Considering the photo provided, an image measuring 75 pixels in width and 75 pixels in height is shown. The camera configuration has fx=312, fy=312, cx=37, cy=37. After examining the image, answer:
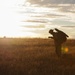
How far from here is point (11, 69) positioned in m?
14.8

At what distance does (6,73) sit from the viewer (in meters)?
14.1

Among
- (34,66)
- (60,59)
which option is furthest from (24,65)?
(60,59)

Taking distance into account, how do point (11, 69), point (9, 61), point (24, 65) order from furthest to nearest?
point (9, 61), point (24, 65), point (11, 69)

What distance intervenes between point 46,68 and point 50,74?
4.68 ft

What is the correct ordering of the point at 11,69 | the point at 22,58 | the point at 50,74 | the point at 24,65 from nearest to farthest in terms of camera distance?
the point at 50,74 → the point at 11,69 → the point at 24,65 → the point at 22,58

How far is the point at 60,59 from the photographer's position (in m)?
18.4

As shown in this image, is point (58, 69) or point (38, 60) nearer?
point (58, 69)

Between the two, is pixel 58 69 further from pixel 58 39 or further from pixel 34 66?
pixel 58 39

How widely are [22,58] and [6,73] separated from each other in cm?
447

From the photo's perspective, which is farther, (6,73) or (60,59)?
(60,59)

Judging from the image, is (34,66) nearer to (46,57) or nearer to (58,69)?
(58,69)

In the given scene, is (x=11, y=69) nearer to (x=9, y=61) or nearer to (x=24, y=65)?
(x=24, y=65)

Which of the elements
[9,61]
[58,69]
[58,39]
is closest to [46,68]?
[58,69]

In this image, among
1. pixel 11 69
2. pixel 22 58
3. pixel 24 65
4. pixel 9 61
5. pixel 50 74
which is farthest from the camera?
pixel 22 58
